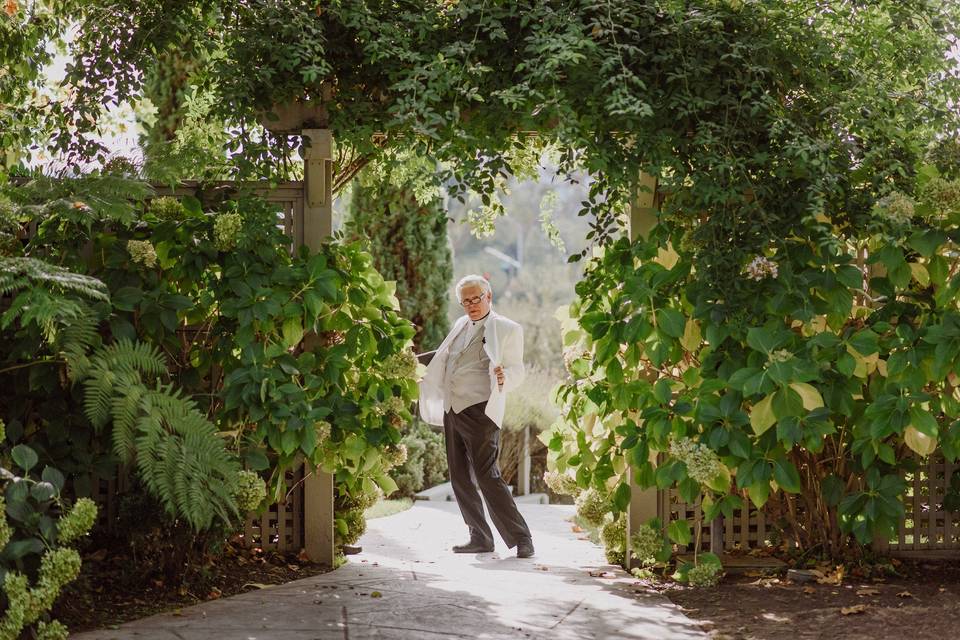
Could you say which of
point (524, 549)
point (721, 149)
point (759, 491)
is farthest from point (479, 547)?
point (721, 149)

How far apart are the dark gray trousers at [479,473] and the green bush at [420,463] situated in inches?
100

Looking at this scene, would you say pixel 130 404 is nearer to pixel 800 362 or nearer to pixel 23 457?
pixel 23 457

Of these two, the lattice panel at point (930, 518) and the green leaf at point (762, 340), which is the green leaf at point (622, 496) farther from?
the lattice panel at point (930, 518)

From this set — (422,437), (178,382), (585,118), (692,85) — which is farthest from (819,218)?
(422,437)

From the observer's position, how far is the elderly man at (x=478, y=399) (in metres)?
5.93

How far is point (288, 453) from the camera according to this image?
4820mm

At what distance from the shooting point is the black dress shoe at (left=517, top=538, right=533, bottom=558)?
5969mm

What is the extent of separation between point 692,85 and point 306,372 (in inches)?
86.9

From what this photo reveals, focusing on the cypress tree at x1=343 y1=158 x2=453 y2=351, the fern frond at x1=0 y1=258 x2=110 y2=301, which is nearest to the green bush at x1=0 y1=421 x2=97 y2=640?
the fern frond at x1=0 y1=258 x2=110 y2=301

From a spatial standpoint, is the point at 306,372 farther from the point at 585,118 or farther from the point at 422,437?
the point at 422,437

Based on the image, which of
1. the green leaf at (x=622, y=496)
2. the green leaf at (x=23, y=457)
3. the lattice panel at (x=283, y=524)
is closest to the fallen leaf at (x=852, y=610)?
the green leaf at (x=622, y=496)

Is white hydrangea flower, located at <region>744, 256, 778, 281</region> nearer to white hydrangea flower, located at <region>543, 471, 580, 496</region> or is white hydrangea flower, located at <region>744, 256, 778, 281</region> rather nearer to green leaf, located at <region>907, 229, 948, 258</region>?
green leaf, located at <region>907, 229, 948, 258</region>

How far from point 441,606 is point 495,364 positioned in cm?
163

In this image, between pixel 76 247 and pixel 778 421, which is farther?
pixel 76 247
